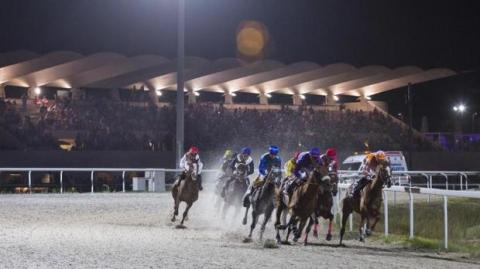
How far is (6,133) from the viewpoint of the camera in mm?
33312

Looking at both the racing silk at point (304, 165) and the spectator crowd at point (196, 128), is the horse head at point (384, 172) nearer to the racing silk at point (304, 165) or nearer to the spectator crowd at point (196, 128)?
the racing silk at point (304, 165)

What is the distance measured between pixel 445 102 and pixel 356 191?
39.4 metres

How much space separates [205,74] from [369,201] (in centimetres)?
3001

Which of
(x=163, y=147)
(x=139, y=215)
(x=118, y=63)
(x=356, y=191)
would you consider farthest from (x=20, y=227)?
(x=118, y=63)

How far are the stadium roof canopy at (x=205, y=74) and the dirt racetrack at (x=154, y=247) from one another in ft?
61.1

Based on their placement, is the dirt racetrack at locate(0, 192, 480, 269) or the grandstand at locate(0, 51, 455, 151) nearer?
the dirt racetrack at locate(0, 192, 480, 269)

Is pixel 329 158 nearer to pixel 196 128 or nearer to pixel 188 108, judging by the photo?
pixel 196 128

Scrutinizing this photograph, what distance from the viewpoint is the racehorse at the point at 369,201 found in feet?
48.4

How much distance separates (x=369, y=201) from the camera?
15.1 m

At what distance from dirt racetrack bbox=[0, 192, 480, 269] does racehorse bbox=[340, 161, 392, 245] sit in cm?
46

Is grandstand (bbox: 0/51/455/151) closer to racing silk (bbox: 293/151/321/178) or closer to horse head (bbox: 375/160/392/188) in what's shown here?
horse head (bbox: 375/160/392/188)

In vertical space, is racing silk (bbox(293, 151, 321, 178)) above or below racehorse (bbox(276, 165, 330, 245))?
above

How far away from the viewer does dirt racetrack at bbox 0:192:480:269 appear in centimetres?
1115

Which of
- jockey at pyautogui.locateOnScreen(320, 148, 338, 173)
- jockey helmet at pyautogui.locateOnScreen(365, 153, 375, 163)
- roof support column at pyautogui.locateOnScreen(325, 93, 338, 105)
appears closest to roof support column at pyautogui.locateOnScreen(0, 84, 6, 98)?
roof support column at pyautogui.locateOnScreen(325, 93, 338, 105)
